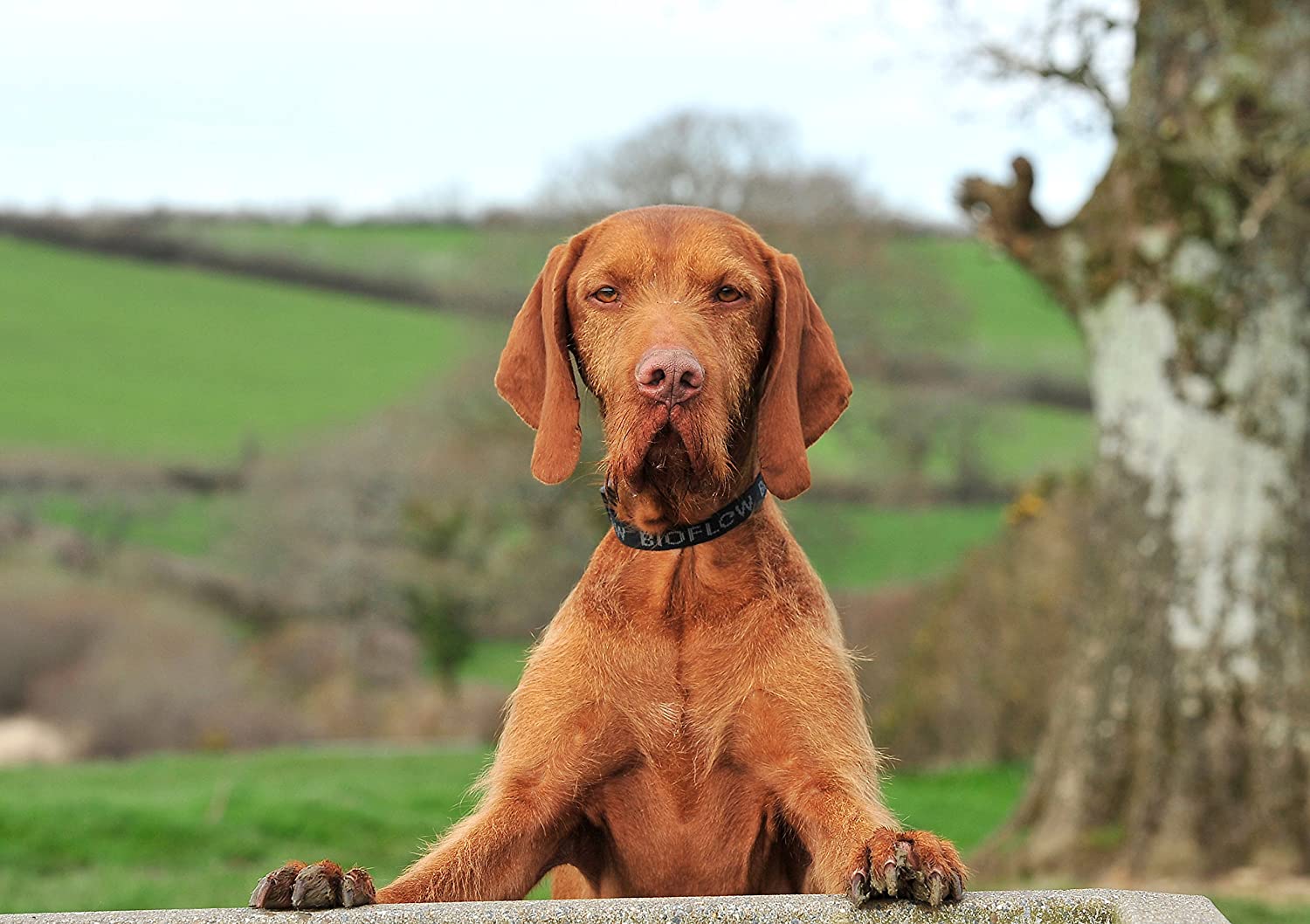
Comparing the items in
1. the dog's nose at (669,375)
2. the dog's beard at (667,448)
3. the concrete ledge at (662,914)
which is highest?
the dog's nose at (669,375)

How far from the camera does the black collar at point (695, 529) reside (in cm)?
372

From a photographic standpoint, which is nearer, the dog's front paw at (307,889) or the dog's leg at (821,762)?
the dog's front paw at (307,889)

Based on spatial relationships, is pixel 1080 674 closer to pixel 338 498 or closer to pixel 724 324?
pixel 724 324

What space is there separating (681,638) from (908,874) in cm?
84

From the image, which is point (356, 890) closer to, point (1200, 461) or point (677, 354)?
point (677, 354)

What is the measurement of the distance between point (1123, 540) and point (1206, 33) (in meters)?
3.28

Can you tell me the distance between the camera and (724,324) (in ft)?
12.0

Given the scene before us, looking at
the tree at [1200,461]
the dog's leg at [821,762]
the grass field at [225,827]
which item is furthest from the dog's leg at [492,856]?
the tree at [1200,461]

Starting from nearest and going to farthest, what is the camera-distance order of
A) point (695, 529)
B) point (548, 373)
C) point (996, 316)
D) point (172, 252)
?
point (695, 529) < point (548, 373) < point (996, 316) < point (172, 252)

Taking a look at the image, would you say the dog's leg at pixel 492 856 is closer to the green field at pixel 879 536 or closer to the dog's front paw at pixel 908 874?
the dog's front paw at pixel 908 874

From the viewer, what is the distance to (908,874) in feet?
10.1

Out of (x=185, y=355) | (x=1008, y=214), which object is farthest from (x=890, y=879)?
(x=185, y=355)

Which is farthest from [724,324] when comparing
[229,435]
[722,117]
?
[229,435]

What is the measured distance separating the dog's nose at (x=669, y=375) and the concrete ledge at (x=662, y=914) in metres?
1.08
